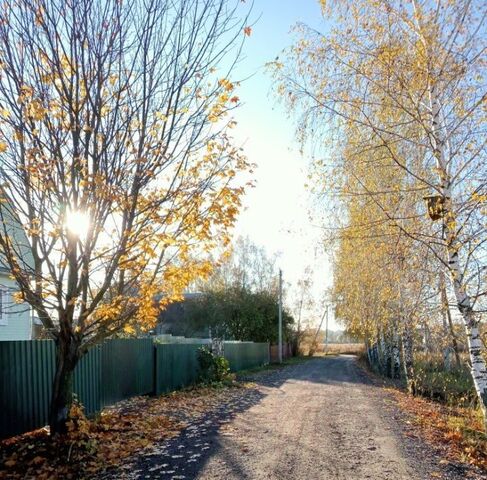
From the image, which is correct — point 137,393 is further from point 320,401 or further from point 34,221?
point 34,221

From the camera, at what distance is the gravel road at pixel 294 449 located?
645 centimetres

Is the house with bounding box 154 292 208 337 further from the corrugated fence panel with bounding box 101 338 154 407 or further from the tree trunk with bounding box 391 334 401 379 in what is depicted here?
the corrugated fence panel with bounding box 101 338 154 407

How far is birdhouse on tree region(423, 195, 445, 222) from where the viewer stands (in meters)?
7.65

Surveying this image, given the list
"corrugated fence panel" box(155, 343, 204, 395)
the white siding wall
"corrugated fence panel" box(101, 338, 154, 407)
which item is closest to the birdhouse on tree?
"corrugated fence panel" box(101, 338, 154, 407)

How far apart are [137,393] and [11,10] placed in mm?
9753

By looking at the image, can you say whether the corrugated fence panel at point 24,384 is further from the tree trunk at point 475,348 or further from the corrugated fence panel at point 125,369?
the tree trunk at point 475,348

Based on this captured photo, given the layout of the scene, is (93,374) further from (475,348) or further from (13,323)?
(13,323)

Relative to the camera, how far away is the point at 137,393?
13.7 metres

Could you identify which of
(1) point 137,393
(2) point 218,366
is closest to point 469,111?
(1) point 137,393

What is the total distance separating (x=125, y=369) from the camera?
13.0 m

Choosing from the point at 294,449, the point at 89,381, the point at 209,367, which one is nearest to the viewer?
the point at 294,449

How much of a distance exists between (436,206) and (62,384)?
247 inches

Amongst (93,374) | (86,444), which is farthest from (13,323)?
(86,444)

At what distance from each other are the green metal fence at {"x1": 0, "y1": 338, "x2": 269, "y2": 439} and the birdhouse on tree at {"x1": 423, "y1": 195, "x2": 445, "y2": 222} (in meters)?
7.09
